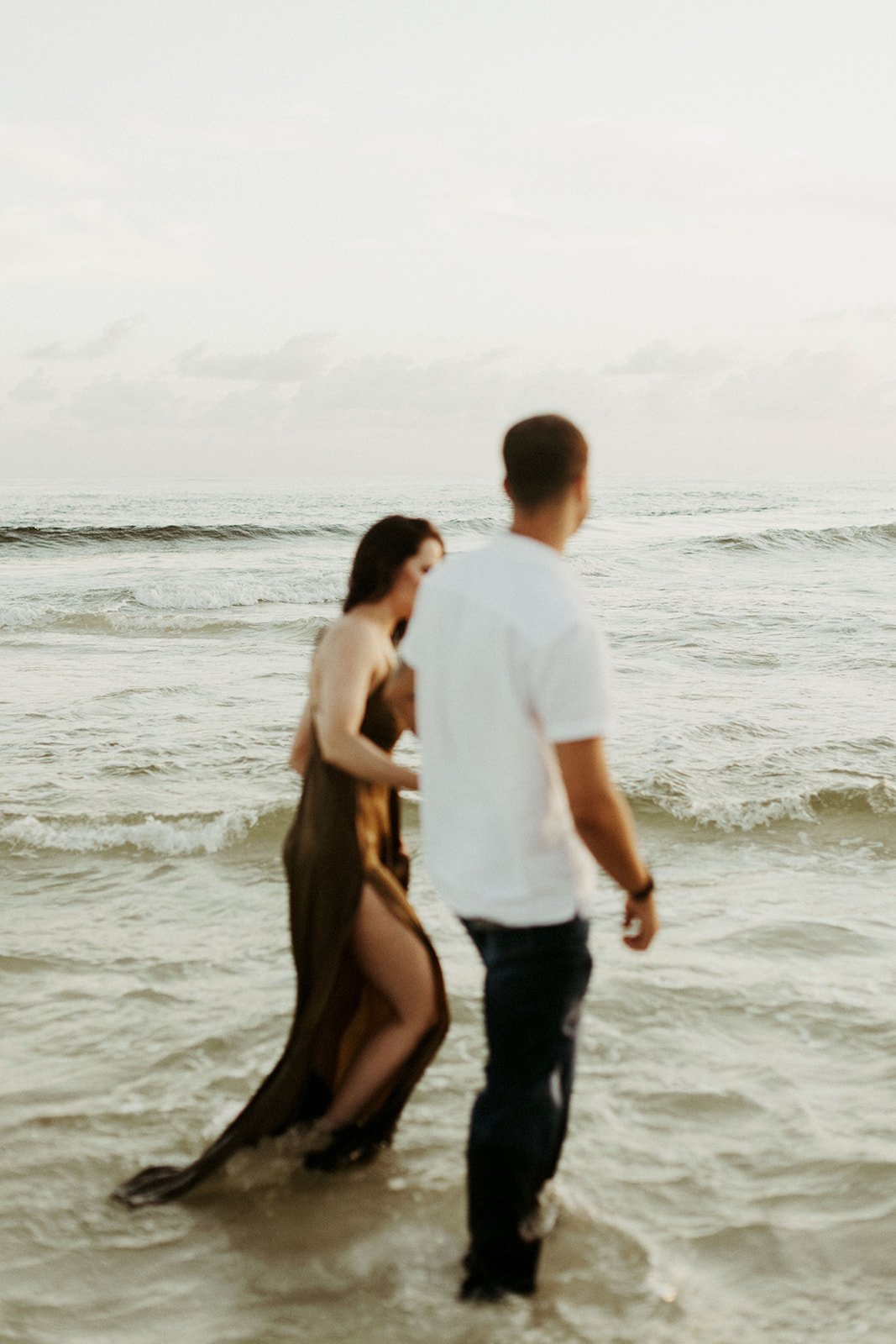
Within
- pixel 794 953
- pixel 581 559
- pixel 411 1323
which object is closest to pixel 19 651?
pixel 794 953

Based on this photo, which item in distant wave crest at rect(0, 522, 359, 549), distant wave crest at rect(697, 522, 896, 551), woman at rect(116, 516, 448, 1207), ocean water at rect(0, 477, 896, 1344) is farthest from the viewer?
distant wave crest at rect(0, 522, 359, 549)

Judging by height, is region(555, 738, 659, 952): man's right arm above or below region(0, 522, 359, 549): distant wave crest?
below

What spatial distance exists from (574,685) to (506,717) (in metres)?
0.20

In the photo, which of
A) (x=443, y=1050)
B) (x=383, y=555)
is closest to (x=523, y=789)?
(x=383, y=555)

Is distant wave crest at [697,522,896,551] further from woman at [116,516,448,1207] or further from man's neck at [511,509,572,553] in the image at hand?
man's neck at [511,509,572,553]

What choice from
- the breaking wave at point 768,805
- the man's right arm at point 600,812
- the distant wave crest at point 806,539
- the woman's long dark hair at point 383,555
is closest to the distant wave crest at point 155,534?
the distant wave crest at point 806,539

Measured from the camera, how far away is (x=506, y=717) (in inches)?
96.7

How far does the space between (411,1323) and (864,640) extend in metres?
12.9

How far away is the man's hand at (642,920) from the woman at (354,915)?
69cm

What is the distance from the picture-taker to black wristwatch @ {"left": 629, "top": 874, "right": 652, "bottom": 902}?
2596 mm

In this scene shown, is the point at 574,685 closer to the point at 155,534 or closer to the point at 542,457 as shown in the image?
the point at 542,457

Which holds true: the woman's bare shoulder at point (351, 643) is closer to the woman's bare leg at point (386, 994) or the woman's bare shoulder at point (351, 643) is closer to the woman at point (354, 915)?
the woman at point (354, 915)

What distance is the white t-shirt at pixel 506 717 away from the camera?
2.33 m

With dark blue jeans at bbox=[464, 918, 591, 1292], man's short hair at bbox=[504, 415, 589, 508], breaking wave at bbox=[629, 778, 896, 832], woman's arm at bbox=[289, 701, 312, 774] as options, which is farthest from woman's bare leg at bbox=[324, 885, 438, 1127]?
breaking wave at bbox=[629, 778, 896, 832]
